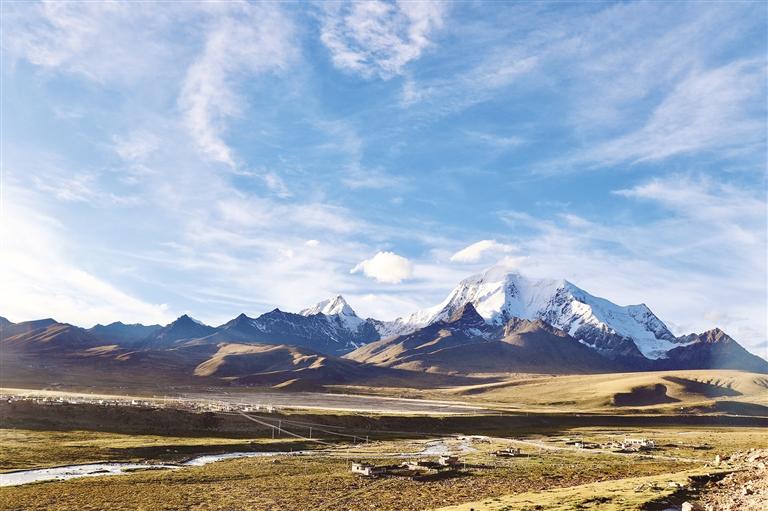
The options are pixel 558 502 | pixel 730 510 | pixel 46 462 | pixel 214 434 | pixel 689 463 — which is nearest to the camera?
pixel 730 510

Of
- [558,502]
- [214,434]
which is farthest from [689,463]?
[214,434]

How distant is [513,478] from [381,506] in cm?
2258

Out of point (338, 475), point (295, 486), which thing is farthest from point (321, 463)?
point (295, 486)

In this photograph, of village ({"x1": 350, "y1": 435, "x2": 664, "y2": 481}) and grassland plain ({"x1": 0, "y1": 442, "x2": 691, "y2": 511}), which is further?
village ({"x1": 350, "y1": 435, "x2": 664, "y2": 481})

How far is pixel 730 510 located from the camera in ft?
126

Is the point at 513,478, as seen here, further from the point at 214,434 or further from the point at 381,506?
the point at 214,434

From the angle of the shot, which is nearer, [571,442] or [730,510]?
[730,510]

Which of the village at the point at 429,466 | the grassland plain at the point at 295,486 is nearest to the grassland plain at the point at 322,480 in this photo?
the grassland plain at the point at 295,486

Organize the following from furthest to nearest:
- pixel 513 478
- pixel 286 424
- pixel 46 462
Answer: pixel 286 424
pixel 46 462
pixel 513 478

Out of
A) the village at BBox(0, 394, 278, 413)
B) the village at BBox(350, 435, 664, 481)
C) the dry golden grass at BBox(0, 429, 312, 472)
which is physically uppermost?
the village at BBox(0, 394, 278, 413)

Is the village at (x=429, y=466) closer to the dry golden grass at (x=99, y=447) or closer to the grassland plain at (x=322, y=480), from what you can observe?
the grassland plain at (x=322, y=480)

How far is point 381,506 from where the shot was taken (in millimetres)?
Answer: 53875

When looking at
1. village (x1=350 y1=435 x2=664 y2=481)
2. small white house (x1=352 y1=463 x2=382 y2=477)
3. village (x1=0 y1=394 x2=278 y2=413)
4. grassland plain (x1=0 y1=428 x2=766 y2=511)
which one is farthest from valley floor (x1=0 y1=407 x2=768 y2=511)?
village (x1=0 y1=394 x2=278 y2=413)

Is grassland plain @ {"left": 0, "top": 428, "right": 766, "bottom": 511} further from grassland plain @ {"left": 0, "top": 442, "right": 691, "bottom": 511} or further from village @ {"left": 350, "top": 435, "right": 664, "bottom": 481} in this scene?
village @ {"left": 350, "top": 435, "right": 664, "bottom": 481}
